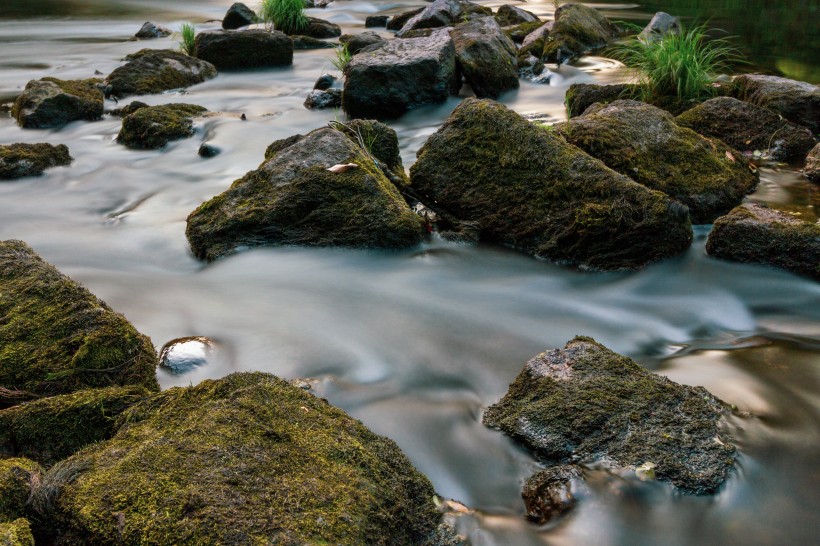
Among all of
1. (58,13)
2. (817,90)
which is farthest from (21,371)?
(58,13)

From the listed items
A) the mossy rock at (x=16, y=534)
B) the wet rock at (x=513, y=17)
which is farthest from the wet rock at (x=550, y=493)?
the wet rock at (x=513, y=17)

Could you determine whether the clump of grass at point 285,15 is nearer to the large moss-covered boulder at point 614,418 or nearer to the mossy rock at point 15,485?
the large moss-covered boulder at point 614,418

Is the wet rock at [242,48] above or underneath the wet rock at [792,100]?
underneath

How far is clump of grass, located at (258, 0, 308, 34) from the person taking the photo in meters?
15.2

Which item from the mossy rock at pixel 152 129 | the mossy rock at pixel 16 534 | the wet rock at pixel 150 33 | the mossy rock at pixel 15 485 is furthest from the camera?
the wet rock at pixel 150 33

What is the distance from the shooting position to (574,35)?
1262 centimetres

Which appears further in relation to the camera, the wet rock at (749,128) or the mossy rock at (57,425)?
the wet rock at (749,128)

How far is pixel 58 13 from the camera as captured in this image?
64.3 feet

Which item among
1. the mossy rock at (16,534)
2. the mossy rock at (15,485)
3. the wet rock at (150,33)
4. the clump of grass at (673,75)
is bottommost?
the wet rock at (150,33)

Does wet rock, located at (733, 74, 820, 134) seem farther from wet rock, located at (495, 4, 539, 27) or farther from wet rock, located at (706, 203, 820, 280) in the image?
wet rock, located at (495, 4, 539, 27)

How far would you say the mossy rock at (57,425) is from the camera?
2725mm

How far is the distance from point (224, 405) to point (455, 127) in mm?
3461

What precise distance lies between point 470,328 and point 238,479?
218cm

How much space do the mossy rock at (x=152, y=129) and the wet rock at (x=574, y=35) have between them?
637cm
